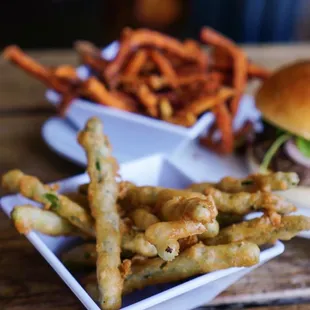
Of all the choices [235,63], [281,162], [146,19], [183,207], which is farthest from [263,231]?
[146,19]

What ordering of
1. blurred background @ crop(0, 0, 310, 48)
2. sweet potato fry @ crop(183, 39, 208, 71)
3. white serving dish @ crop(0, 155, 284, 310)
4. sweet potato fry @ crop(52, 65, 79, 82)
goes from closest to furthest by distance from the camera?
white serving dish @ crop(0, 155, 284, 310), sweet potato fry @ crop(52, 65, 79, 82), sweet potato fry @ crop(183, 39, 208, 71), blurred background @ crop(0, 0, 310, 48)

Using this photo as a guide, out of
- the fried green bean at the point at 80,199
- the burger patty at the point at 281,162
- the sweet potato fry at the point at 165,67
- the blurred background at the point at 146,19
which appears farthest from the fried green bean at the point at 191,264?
the blurred background at the point at 146,19

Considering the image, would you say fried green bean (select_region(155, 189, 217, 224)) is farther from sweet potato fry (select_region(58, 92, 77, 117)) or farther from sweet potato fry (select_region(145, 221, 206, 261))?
sweet potato fry (select_region(58, 92, 77, 117))

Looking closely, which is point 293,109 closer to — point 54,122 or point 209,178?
point 209,178

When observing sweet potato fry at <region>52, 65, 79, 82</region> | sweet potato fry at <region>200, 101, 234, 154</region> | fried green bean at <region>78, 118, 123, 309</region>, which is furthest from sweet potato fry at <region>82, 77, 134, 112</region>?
fried green bean at <region>78, 118, 123, 309</region>

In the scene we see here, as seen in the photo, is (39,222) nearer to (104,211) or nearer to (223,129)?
(104,211)

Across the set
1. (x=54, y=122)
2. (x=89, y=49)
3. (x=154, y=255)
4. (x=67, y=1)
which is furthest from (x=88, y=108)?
(x=67, y=1)
